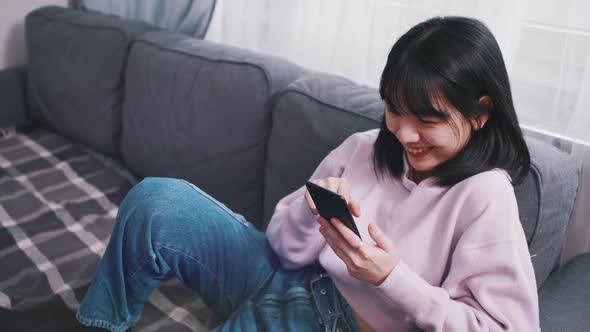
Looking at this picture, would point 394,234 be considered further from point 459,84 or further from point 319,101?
point 319,101

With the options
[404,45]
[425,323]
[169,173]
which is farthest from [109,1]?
[425,323]

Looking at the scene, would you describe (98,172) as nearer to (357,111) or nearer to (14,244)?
(14,244)

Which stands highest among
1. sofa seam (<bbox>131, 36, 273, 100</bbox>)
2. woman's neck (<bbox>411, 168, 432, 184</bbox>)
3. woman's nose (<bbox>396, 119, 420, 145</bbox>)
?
woman's nose (<bbox>396, 119, 420, 145</bbox>)

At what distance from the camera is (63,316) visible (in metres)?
1.17

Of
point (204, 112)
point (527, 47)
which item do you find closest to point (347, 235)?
point (527, 47)

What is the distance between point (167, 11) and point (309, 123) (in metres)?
0.91

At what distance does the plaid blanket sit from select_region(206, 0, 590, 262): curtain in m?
0.75

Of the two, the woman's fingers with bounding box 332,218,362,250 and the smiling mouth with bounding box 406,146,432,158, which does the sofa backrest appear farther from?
the woman's fingers with bounding box 332,218,362,250

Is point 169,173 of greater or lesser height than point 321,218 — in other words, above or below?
below

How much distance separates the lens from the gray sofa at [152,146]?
1085 millimetres

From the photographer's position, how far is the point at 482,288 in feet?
2.65

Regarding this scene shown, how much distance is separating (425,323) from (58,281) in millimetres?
885

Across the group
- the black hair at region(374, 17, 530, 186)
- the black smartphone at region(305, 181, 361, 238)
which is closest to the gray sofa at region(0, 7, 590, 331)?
the black hair at region(374, 17, 530, 186)

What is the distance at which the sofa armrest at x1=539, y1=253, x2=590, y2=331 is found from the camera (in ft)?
3.15
